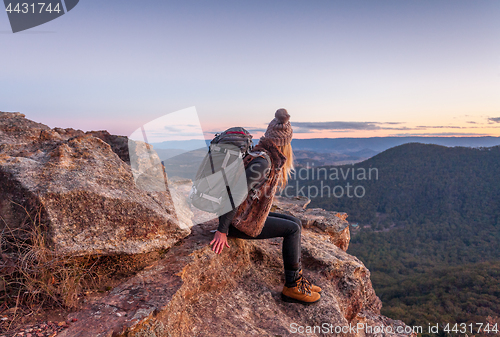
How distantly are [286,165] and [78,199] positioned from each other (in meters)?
2.38

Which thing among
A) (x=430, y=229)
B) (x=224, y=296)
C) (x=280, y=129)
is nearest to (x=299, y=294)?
(x=224, y=296)

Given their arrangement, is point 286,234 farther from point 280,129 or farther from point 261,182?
point 280,129

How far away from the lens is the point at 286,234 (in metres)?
3.55

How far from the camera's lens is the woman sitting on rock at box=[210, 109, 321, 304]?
10.5 feet

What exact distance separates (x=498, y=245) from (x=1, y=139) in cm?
6442

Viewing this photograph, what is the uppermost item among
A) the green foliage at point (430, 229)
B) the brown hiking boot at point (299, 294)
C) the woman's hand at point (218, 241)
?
the woman's hand at point (218, 241)

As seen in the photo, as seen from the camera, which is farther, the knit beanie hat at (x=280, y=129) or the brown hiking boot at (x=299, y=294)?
the brown hiking boot at (x=299, y=294)

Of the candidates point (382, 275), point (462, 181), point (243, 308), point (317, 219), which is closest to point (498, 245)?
point (462, 181)

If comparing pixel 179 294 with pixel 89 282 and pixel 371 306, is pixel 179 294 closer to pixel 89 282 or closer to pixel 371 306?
pixel 89 282

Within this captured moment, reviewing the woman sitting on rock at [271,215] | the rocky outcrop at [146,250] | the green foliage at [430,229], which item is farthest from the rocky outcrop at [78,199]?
the green foliage at [430,229]

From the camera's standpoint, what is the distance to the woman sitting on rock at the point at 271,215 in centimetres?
319

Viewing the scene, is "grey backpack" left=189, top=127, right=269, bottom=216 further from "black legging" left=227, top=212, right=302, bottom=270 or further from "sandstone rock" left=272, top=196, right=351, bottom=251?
"sandstone rock" left=272, top=196, right=351, bottom=251

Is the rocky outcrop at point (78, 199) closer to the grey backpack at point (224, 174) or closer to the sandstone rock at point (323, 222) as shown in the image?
the grey backpack at point (224, 174)

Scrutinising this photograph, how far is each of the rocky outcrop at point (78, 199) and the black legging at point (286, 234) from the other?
94 cm
